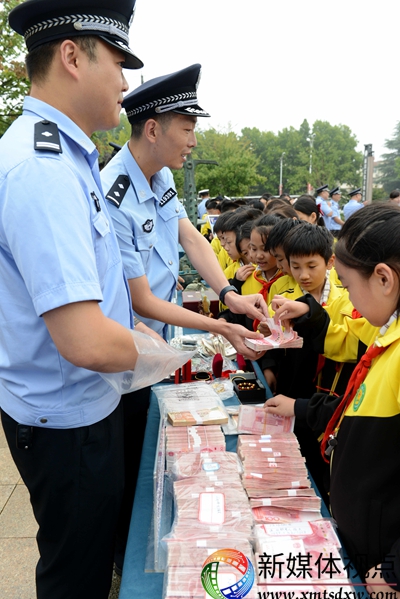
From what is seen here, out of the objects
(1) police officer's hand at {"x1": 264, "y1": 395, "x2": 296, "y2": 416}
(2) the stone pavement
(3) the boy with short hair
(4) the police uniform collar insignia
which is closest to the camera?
(1) police officer's hand at {"x1": 264, "y1": 395, "x2": 296, "y2": 416}

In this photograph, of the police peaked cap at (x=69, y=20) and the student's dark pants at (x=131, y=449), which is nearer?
the police peaked cap at (x=69, y=20)

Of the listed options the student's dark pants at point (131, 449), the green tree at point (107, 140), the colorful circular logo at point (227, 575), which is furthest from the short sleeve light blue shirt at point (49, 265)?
the green tree at point (107, 140)

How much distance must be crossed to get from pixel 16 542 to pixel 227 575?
6.29ft

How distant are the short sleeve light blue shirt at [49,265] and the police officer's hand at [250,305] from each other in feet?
3.03

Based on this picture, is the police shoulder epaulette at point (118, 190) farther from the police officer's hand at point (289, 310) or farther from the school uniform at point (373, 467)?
the school uniform at point (373, 467)

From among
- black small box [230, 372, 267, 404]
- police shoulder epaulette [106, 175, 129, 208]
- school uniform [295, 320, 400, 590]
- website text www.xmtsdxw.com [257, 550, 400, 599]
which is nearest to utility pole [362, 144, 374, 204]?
black small box [230, 372, 267, 404]

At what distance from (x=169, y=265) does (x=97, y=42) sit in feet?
4.29

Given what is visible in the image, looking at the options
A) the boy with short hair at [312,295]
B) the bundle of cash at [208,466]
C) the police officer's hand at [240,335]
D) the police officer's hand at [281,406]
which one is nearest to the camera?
the bundle of cash at [208,466]

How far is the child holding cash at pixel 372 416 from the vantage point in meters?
1.36

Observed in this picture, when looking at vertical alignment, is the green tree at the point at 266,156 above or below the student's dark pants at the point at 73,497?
above

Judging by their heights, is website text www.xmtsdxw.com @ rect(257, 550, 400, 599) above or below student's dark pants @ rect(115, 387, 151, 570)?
above

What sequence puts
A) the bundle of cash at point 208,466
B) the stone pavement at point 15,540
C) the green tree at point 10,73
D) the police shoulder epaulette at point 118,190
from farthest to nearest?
1. the green tree at point 10,73
2. the stone pavement at point 15,540
3. the police shoulder epaulette at point 118,190
4. the bundle of cash at point 208,466

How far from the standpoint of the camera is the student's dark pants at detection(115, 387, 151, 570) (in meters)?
2.28

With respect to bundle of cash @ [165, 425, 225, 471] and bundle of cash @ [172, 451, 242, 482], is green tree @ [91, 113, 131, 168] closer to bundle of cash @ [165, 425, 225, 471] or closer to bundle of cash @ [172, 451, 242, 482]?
bundle of cash @ [165, 425, 225, 471]
